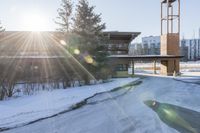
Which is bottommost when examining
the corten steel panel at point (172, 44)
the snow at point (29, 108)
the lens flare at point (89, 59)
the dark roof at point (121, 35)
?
the snow at point (29, 108)

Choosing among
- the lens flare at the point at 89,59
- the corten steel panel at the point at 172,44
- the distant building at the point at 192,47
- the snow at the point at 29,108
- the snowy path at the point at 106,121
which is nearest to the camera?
the snowy path at the point at 106,121

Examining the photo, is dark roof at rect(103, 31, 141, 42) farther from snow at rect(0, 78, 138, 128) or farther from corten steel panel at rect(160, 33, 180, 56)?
snow at rect(0, 78, 138, 128)

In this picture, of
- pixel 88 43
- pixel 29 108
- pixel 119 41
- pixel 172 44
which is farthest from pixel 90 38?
pixel 172 44

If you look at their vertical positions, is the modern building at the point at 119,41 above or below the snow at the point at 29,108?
above

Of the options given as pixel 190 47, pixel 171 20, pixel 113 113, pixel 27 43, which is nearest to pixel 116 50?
pixel 171 20

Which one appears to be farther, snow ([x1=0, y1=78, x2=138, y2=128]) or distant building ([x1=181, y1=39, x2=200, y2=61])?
distant building ([x1=181, y1=39, x2=200, y2=61])

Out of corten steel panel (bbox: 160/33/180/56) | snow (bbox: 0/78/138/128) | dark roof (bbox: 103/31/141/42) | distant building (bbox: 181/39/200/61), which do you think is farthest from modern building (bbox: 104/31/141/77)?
distant building (bbox: 181/39/200/61)

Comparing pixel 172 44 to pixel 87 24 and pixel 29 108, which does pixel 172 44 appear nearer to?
pixel 87 24

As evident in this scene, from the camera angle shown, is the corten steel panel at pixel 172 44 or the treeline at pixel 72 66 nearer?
the treeline at pixel 72 66

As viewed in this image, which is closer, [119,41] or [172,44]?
[172,44]

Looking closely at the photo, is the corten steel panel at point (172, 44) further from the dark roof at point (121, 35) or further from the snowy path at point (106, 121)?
the snowy path at point (106, 121)

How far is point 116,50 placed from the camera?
122ft

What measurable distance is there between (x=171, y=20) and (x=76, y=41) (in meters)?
19.4

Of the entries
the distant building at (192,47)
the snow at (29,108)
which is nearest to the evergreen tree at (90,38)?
the snow at (29,108)
